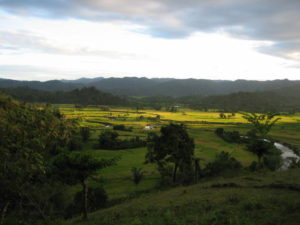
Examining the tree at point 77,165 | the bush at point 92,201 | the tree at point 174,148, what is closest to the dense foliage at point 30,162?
the tree at point 77,165

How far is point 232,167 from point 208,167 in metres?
3.93

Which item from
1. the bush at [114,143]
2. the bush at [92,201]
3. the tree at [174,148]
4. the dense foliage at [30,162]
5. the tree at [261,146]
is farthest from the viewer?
the bush at [114,143]

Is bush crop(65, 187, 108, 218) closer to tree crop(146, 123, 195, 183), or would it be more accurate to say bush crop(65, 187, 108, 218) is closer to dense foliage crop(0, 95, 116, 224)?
dense foliage crop(0, 95, 116, 224)

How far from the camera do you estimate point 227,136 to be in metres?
72.6

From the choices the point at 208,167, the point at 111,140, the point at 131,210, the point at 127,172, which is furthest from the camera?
the point at 111,140

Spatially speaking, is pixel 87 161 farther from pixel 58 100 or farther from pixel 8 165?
pixel 58 100

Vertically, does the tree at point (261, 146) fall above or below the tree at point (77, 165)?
below

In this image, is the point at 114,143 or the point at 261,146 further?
the point at 114,143

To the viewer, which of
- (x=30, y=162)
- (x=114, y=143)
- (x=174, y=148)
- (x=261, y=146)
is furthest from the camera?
(x=114, y=143)

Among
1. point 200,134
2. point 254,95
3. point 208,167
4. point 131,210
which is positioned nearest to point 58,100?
point 200,134

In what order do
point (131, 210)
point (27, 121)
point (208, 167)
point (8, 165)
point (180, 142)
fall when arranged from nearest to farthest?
point (8, 165) < point (27, 121) < point (131, 210) < point (180, 142) < point (208, 167)

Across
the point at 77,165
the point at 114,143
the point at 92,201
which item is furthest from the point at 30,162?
the point at 114,143

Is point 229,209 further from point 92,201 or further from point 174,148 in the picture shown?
point 174,148

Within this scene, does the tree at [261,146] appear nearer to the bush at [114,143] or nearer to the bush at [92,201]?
the bush at [92,201]
